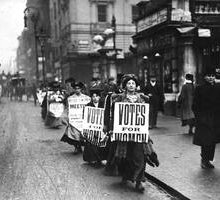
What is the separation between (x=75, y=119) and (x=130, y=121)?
3.64 metres

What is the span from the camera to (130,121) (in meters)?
6.37

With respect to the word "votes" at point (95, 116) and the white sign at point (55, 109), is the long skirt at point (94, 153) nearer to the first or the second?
the word "votes" at point (95, 116)

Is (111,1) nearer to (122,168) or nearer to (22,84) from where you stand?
(22,84)

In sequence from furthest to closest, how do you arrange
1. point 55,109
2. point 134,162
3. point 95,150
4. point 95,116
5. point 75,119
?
point 55,109, point 75,119, point 95,150, point 95,116, point 134,162

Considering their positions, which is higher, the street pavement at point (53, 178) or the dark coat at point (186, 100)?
the dark coat at point (186, 100)

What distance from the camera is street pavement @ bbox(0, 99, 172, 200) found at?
6148 millimetres

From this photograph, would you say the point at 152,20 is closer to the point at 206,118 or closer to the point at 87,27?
the point at 206,118

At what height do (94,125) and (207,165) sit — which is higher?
(94,125)

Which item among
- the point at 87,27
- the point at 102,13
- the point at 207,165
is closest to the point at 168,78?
the point at 207,165

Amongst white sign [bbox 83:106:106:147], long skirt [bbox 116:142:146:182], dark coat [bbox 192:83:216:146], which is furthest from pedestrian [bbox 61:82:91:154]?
long skirt [bbox 116:142:146:182]

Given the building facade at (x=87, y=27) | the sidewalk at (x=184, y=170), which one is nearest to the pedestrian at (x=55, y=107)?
the sidewalk at (x=184, y=170)

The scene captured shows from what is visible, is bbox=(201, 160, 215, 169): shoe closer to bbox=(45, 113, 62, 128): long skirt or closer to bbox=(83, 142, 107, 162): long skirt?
Answer: bbox=(83, 142, 107, 162): long skirt

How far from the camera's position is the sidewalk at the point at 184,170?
6.05 metres

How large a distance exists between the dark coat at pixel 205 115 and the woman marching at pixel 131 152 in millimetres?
1476
